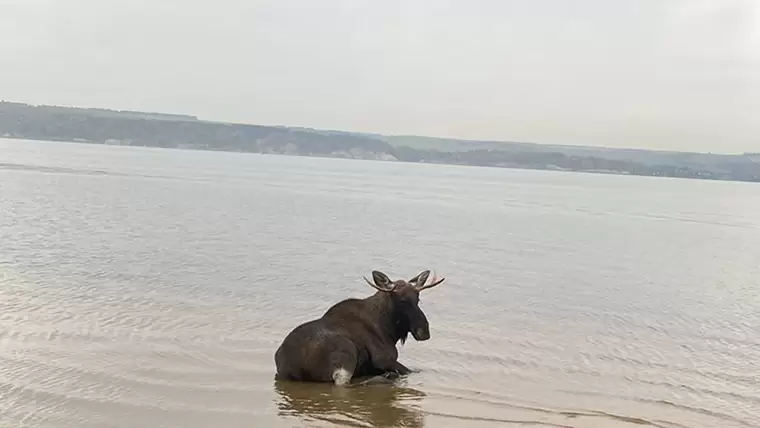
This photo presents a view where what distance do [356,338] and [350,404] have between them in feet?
5.16

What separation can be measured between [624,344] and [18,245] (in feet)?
51.0

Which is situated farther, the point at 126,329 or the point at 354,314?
the point at 126,329

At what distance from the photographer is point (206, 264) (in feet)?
72.4

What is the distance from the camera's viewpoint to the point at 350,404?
985 centimetres

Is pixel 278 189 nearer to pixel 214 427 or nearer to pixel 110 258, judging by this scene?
pixel 110 258

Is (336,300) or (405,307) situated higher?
(405,307)

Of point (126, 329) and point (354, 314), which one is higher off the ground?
point (354, 314)

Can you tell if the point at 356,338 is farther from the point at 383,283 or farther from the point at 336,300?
the point at 336,300

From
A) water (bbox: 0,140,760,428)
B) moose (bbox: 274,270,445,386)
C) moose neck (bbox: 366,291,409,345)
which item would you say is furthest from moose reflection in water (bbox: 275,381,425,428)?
moose neck (bbox: 366,291,409,345)

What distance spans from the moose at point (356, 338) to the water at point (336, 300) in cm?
31

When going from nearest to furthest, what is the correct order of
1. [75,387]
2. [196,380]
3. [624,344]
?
[75,387] → [196,380] → [624,344]

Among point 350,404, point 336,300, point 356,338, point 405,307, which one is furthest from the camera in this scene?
point 336,300

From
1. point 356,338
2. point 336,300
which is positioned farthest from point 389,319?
point 336,300

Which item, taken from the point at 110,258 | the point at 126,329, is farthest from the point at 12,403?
the point at 110,258
